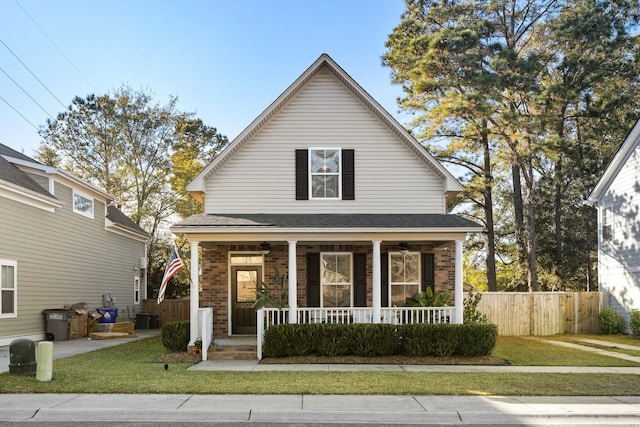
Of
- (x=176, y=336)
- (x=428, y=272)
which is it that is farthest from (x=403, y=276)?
(x=176, y=336)

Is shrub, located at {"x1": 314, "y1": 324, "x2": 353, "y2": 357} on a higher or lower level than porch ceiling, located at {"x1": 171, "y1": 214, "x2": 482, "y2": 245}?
lower

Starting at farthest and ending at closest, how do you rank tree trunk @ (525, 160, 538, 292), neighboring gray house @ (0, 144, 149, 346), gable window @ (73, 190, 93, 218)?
tree trunk @ (525, 160, 538, 292) < gable window @ (73, 190, 93, 218) < neighboring gray house @ (0, 144, 149, 346)

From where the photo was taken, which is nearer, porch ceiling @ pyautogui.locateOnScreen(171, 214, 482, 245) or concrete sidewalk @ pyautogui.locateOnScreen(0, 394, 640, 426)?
concrete sidewalk @ pyautogui.locateOnScreen(0, 394, 640, 426)

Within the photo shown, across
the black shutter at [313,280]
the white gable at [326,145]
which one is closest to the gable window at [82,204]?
the white gable at [326,145]

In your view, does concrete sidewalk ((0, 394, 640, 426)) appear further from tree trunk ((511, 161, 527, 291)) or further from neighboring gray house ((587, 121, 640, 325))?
tree trunk ((511, 161, 527, 291))

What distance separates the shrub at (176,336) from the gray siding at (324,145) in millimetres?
3330

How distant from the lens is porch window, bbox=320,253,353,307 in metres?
17.0

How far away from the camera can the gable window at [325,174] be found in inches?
661

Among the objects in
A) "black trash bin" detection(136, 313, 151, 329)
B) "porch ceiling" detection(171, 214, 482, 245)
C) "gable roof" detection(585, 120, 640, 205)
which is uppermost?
"gable roof" detection(585, 120, 640, 205)

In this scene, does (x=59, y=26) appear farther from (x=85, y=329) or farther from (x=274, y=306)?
(x=274, y=306)

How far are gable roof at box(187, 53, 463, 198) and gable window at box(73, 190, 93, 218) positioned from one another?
7658 mm

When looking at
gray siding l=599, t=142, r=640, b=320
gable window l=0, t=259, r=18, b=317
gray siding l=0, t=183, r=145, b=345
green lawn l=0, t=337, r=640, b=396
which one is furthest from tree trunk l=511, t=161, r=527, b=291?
gable window l=0, t=259, r=18, b=317

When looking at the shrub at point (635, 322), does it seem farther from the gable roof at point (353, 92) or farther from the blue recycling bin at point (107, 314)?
the blue recycling bin at point (107, 314)

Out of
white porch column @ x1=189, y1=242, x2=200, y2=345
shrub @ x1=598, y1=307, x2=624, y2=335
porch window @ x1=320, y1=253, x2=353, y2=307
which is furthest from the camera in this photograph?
shrub @ x1=598, y1=307, x2=624, y2=335
